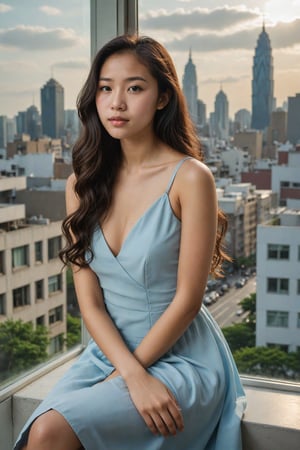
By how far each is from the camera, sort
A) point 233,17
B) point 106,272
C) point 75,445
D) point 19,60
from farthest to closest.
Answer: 1. point 233,17
2. point 19,60
3. point 106,272
4. point 75,445

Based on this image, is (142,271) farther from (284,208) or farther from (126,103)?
(284,208)

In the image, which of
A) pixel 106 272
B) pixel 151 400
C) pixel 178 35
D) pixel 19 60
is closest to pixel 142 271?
pixel 106 272

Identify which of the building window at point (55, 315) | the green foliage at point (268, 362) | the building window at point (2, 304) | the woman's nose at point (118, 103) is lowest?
the green foliage at point (268, 362)

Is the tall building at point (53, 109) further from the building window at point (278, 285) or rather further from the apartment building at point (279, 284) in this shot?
the building window at point (278, 285)

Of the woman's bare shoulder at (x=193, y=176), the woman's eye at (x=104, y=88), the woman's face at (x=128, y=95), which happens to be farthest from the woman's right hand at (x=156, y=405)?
the woman's eye at (x=104, y=88)

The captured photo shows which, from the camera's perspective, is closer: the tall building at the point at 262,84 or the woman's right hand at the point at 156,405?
the woman's right hand at the point at 156,405

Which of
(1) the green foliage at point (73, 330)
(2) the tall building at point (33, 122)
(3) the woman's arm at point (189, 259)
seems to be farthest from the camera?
(1) the green foliage at point (73, 330)
